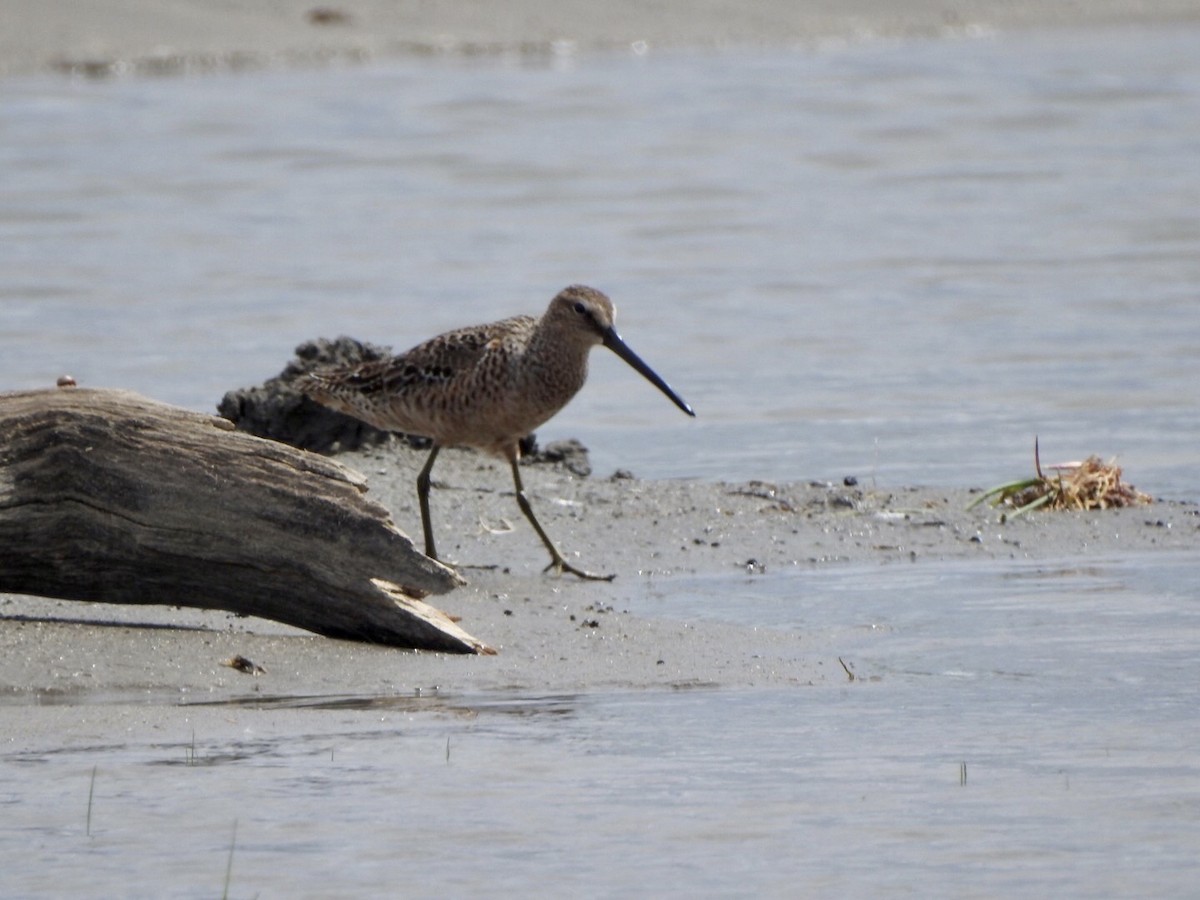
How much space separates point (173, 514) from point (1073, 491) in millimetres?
3876

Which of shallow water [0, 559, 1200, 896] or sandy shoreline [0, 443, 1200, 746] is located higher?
sandy shoreline [0, 443, 1200, 746]

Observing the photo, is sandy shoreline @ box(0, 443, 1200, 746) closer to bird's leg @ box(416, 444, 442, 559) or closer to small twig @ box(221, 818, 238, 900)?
bird's leg @ box(416, 444, 442, 559)

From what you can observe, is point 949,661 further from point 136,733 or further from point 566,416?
point 566,416

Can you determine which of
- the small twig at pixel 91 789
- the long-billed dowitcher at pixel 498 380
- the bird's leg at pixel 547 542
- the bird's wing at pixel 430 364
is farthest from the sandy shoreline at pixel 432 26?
the small twig at pixel 91 789

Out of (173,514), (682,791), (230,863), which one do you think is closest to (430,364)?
(173,514)

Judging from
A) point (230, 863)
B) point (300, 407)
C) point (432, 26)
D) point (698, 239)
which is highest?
point (432, 26)

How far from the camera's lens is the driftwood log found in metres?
6.14

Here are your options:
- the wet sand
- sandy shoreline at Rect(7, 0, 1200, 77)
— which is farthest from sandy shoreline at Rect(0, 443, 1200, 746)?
sandy shoreline at Rect(7, 0, 1200, 77)

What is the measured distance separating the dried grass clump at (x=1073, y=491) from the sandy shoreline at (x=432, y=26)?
20906 millimetres

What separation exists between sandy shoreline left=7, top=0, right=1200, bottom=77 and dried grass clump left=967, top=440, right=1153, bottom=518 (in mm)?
20906

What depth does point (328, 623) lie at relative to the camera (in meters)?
6.35

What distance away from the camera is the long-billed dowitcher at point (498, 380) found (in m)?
8.09

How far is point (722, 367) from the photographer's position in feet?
40.1

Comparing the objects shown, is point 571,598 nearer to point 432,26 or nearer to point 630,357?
point 630,357
